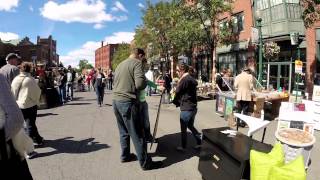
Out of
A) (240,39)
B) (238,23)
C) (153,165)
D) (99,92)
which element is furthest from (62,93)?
(238,23)

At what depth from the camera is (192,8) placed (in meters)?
23.2

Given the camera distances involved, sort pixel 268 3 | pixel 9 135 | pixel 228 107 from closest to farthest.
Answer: pixel 9 135 → pixel 228 107 → pixel 268 3

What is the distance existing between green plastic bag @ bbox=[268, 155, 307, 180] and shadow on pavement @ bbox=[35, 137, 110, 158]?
15.0ft

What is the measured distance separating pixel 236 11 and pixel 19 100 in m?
22.9

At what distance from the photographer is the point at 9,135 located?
Result: 2779 millimetres

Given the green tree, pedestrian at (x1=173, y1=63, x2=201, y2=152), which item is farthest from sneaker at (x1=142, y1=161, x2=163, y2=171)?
the green tree

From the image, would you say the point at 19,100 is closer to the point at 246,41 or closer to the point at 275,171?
the point at 275,171

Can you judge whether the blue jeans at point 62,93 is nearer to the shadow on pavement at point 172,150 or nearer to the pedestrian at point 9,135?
the shadow on pavement at point 172,150

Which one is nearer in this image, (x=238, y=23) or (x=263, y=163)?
(x=263, y=163)

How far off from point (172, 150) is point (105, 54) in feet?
510

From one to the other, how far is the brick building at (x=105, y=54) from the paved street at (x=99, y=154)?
129 meters

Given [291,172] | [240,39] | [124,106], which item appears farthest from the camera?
[240,39]

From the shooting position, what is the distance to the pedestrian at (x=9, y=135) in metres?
2.74

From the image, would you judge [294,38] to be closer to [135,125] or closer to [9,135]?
[135,125]
